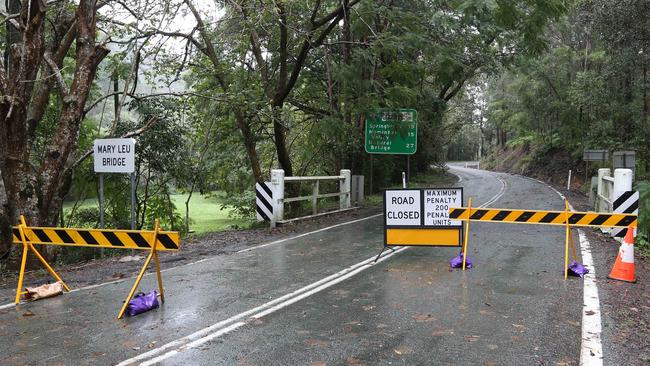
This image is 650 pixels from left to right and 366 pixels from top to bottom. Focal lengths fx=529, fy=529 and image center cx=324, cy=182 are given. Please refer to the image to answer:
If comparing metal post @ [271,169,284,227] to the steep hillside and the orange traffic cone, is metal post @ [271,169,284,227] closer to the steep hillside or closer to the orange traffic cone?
the orange traffic cone

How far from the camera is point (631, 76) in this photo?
86.7ft

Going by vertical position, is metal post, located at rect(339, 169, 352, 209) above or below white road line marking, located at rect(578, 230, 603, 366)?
above

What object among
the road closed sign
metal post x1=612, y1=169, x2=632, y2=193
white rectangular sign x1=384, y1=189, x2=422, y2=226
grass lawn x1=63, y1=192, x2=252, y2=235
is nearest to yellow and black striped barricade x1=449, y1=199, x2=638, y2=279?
the road closed sign

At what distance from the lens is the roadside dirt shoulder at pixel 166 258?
8414 millimetres

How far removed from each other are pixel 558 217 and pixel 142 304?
6.27 metres

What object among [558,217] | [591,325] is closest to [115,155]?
[558,217]

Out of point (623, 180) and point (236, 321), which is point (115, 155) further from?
point (623, 180)

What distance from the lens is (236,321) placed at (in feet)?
19.4

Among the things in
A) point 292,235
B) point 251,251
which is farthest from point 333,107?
point 251,251

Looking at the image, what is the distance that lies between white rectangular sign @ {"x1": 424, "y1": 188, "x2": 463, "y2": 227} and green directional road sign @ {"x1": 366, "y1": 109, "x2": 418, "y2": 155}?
431 inches

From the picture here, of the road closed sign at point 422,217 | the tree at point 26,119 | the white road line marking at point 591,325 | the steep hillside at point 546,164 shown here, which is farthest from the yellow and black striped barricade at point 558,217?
the steep hillside at point 546,164

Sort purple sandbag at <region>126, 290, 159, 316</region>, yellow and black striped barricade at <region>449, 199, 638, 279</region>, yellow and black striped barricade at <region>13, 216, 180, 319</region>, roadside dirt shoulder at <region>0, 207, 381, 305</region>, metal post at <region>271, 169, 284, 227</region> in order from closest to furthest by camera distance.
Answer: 1. purple sandbag at <region>126, 290, 159, 316</region>
2. yellow and black striped barricade at <region>13, 216, 180, 319</region>
3. yellow and black striped barricade at <region>449, 199, 638, 279</region>
4. roadside dirt shoulder at <region>0, 207, 381, 305</region>
5. metal post at <region>271, 169, 284, 227</region>

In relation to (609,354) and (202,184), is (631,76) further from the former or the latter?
(609,354)

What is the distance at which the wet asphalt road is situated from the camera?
4887 millimetres
